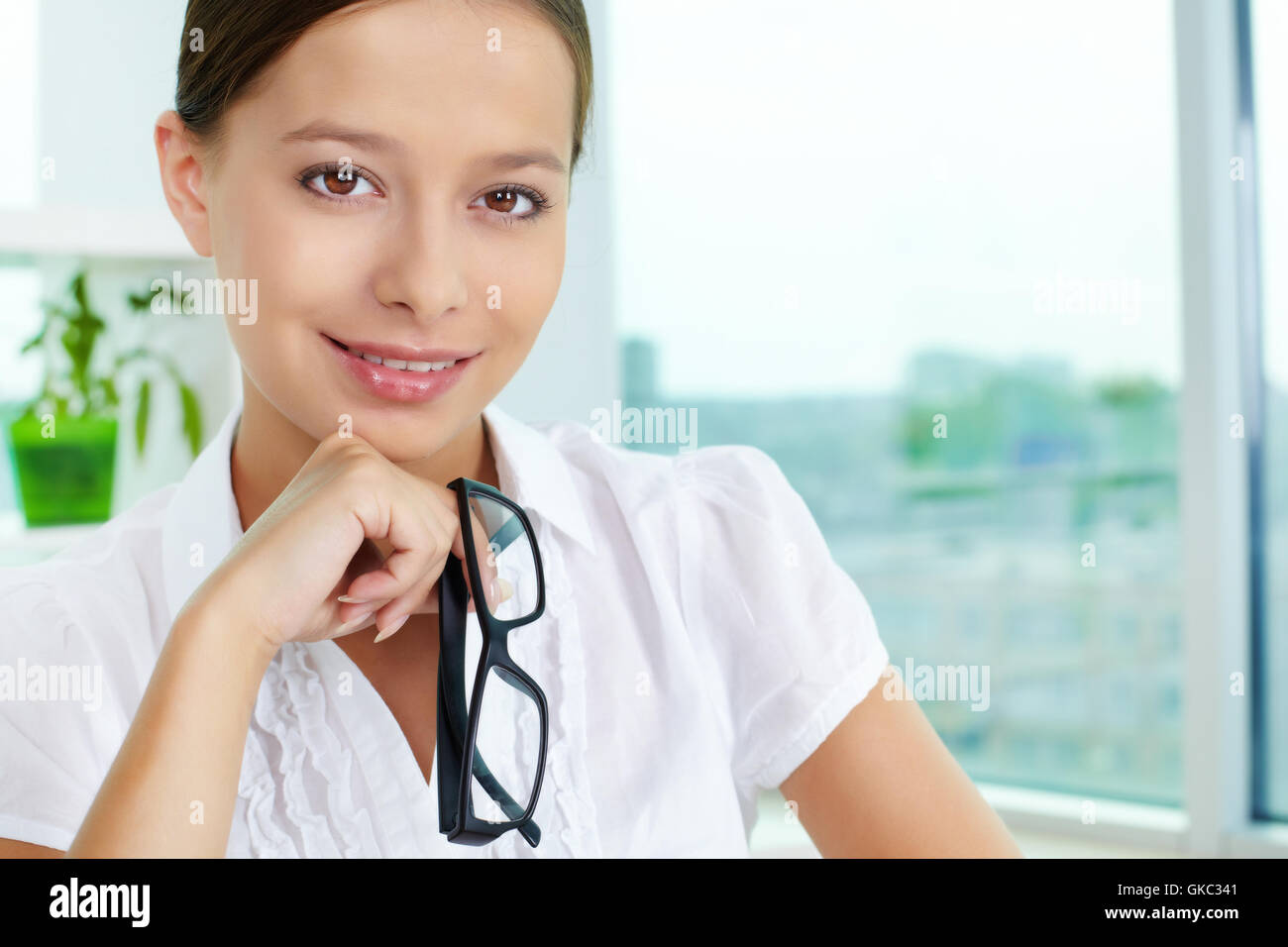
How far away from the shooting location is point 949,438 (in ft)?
8.29

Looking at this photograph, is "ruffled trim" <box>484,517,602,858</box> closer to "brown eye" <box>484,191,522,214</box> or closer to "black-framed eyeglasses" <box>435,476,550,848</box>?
"black-framed eyeglasses" <box>435,476,550,848</box>

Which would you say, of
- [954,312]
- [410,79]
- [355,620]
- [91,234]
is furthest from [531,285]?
[954,312]

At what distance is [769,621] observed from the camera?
93 cm

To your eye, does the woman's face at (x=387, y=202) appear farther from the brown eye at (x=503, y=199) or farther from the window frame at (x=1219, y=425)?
the window frame at (x=1219, y=425)

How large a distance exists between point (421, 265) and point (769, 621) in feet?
1.42

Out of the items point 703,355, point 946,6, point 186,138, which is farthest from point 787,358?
point 186,138

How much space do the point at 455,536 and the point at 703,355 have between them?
1.91 metres

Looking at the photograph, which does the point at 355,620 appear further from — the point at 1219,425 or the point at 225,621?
the point at 1219,425

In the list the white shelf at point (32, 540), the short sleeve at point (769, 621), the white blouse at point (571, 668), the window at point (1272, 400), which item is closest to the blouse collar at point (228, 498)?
the white blouse at point (571, 668)

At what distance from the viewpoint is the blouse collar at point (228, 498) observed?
838mm
